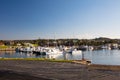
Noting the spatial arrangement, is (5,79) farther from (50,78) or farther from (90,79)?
(90,79)

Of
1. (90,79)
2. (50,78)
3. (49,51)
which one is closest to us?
(90,79)

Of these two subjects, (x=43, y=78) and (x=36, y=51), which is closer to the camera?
(x=43, y=78)

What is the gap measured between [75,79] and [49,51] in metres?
111

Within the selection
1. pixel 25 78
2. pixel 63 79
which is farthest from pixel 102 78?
pixel 25 78

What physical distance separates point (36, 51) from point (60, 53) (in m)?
20.6

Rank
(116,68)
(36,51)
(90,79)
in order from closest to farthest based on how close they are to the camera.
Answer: (90,79), (116,68), (36,51)

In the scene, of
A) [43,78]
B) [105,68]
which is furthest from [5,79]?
[105,68]

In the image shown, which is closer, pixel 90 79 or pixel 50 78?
pixel 90 79

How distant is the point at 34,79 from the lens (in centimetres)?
1781

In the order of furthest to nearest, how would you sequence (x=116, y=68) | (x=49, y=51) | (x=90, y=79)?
(x=49, y=51) → (x=116, y=68) → (x=90, y=79)

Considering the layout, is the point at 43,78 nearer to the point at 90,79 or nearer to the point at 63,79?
the point at 63,79

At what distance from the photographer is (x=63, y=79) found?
57.9ft

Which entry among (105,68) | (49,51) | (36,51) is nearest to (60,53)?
(49,51)

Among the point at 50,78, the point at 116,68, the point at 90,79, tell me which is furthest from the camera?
the point at 116,68
